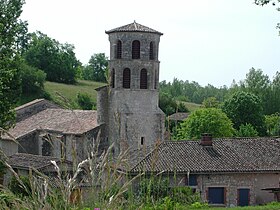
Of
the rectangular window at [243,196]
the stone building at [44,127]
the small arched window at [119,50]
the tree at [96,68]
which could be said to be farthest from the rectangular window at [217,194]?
the tree at [96,68]

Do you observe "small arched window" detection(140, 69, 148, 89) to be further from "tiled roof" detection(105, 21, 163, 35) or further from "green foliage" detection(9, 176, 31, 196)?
"green foliage" detection(9, 176, 31, 196)

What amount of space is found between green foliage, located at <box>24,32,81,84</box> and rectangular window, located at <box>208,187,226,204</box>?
56.4 metres

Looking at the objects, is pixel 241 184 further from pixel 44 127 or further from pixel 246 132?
pixel 246 132

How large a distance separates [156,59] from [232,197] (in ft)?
40.4

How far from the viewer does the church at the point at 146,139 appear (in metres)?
28.9

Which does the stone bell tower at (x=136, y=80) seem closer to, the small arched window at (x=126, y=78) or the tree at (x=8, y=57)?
the small arched window at (x=126, y=78)

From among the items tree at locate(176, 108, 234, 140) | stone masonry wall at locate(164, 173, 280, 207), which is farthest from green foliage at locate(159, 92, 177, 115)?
stone masonry wall at locate(164, 173, 280, 207)

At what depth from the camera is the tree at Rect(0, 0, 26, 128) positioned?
66.8ft

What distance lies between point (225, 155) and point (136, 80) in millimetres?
9211

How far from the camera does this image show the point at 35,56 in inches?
3241

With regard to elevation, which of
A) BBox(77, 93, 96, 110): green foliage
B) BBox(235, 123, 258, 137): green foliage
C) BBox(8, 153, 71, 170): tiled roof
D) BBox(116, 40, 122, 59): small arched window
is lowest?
BBox(8, 153, 71, 170): tiled roof

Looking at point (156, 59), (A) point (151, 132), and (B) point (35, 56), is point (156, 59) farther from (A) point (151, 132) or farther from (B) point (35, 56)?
(B) point (35, 56)

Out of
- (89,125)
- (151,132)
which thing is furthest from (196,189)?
(89,125)

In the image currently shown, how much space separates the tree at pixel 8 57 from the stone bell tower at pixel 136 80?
51.8ft
